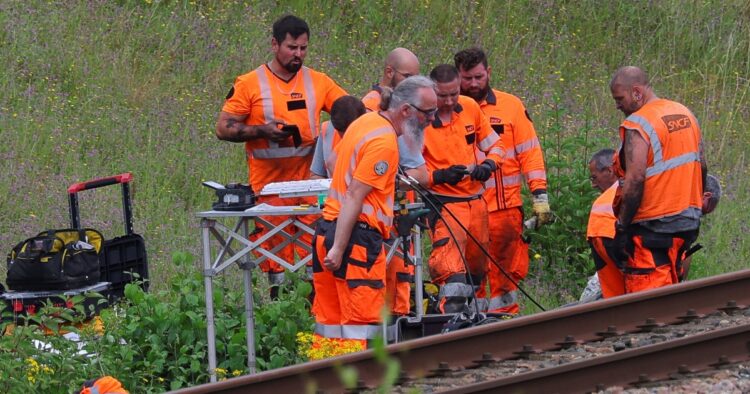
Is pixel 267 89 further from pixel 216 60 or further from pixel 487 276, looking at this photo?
pixel 216 60

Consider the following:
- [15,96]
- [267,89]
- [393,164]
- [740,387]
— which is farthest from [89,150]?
[740,387]

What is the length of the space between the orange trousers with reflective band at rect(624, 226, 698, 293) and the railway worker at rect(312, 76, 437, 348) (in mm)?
1631

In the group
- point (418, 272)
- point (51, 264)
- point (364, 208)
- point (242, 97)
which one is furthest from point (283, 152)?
point (364, 208)

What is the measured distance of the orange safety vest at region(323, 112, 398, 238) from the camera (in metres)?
7.23

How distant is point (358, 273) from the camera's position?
7.40 meters

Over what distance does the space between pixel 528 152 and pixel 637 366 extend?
3.73 m

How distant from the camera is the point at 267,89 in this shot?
31.3 feet

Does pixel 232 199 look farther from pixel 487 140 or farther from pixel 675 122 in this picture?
pixel 675 122

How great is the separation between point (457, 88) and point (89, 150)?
16.3 feet

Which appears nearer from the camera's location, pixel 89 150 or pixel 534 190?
pixel 534 190

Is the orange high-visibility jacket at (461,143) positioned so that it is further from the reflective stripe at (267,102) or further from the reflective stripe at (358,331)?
the reflective stripe at (358,331)

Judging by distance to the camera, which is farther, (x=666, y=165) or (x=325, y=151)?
(x=325, y=151)

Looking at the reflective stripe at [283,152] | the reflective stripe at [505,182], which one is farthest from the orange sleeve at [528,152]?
the reflective stripe at [283,152]

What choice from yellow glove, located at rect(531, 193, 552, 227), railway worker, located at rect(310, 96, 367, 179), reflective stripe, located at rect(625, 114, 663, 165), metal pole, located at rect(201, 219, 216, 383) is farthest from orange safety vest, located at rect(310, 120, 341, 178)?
reflective stripe, located at rect(625, 114, 663, 165)
